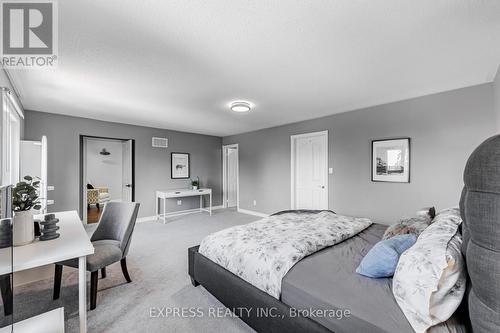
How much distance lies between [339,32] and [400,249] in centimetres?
172

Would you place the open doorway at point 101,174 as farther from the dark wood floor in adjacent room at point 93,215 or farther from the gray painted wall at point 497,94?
the gray painted wall at point 497,94

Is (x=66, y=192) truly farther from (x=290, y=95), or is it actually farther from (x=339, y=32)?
(x=339, y=32)

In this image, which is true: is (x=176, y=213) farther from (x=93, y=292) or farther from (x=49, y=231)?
(x=49, y=231)

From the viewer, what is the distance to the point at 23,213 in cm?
158

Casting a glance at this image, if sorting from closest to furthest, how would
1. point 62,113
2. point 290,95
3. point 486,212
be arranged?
point 486,212 → point 290,95 → point 62,113

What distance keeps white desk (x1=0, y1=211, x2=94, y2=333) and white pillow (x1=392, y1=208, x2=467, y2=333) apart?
1.99m

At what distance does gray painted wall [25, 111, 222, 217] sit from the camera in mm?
4219

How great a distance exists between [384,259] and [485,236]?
0.65m

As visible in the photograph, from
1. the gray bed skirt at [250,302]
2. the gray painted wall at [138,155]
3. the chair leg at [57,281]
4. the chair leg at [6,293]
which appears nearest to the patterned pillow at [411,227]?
the gray bed skirt at [250,302]

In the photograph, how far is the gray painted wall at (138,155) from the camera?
4219 millimetres

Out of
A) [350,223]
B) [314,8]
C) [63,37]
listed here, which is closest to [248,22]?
[314,8]

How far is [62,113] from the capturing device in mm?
4262

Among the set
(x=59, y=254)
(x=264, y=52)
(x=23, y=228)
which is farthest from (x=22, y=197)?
(x=264, y=52)

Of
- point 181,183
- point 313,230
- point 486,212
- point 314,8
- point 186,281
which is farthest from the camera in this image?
point 181,183
